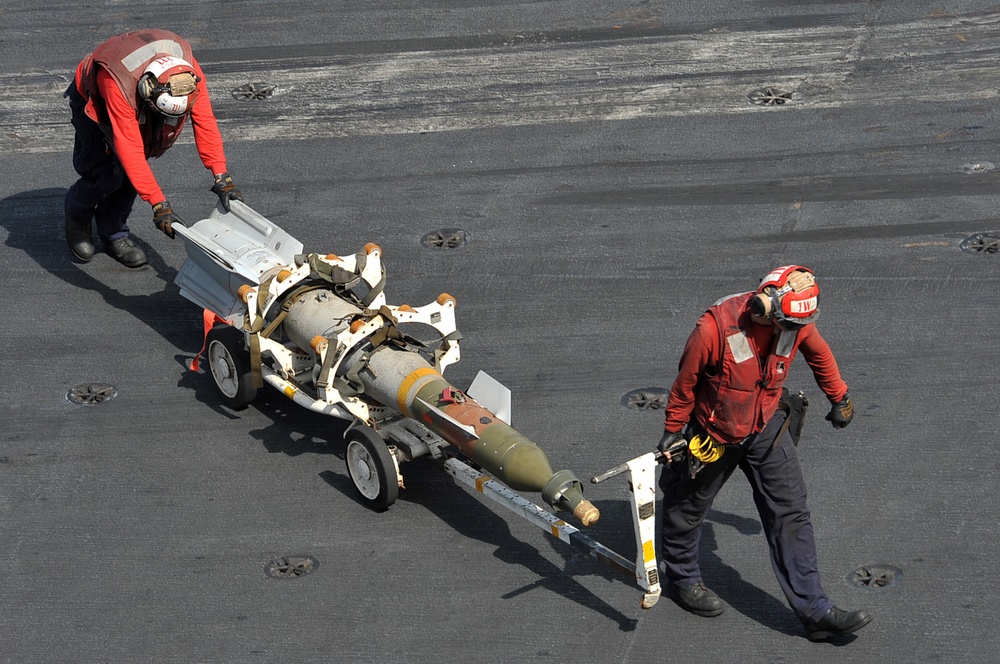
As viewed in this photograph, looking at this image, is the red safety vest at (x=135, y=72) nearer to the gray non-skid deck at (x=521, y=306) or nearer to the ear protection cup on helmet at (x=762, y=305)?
the gray non-skid deck at (x=521, y=306)

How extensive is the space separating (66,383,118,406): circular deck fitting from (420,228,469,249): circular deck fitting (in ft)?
8.61

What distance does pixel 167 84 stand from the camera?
8.48m

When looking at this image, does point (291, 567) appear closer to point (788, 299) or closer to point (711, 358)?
point (711, 358)

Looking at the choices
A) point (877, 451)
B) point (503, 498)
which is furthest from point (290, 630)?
point (877, 451)

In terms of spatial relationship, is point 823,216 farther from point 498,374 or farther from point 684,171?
point 498,374

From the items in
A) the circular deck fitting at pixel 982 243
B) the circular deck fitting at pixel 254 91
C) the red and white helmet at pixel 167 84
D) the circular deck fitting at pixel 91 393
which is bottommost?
the circular deck fitting at pixel 91 393

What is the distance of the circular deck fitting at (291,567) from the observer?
7.10 metres

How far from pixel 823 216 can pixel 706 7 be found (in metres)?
3.84

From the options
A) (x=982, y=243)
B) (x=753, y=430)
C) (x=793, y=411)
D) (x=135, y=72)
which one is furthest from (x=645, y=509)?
(x=135, y=72)

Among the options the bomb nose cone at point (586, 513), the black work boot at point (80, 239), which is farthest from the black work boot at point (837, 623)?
the black work boot at point (80, 239)

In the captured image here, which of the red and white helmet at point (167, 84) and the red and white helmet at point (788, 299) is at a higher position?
the red and white helmet at point (167, 84)

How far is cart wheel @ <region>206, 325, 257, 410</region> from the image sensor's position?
8.10 m

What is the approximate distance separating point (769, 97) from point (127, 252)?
5.63 m

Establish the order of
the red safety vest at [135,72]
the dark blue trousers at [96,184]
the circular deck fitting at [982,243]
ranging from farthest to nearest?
the circular deck fitting at [982,243] < the dark blue trousers at [96,184] < the red safety vest at [135,72]
